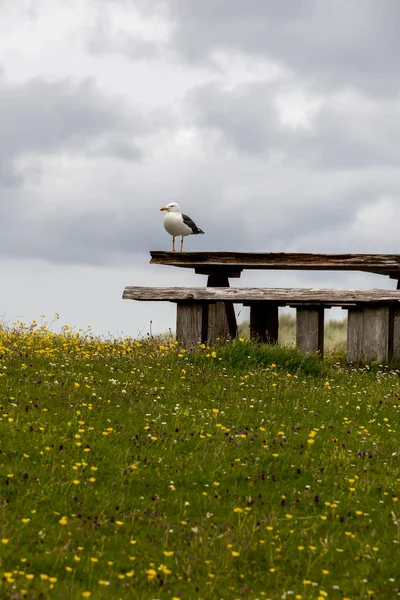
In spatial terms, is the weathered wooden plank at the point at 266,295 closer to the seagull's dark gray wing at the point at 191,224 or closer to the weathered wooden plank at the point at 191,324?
the weathered wooden plank at the point at 191,324

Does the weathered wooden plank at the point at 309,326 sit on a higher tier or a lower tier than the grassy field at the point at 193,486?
higher

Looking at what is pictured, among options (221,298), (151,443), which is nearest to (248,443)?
(151,443)

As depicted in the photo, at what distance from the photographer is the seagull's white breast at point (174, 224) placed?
58.0 ft

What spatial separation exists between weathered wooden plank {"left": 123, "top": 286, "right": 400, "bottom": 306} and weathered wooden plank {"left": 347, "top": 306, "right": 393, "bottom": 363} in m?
0.55

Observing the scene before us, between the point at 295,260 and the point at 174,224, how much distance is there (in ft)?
10.0

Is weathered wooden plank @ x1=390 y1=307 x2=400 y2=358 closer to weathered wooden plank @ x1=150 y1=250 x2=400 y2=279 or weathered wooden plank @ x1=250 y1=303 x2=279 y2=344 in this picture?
weathered wooden plank @ x1=150 y1=250 x2=400 y2=279

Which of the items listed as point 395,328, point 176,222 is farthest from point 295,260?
point 395,328

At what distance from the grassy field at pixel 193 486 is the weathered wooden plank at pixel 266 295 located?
3.79 meters

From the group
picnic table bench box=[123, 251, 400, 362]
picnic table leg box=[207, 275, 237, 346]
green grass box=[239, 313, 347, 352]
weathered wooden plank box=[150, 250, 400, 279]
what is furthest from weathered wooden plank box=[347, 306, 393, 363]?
green grass box=[239, 313, 347, 352]

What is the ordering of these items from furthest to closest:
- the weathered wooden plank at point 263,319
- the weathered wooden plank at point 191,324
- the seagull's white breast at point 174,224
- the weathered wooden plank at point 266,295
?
the weathered wooden plank at point 263,319 → the seagull's white breast at point 174,224 → the weathered wooden plank at point 191,324 → the weathered wooden plank at point 266,295

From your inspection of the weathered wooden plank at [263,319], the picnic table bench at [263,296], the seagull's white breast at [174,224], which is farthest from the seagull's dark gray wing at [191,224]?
the weathered wooden plank at [263,319]

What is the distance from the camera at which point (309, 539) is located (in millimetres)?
7012

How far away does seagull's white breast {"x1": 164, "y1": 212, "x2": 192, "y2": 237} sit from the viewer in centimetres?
1767

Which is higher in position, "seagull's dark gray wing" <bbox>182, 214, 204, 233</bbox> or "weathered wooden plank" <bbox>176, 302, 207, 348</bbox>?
"seagull's dark gray wing" <bbox>182, 214, 204, 233</bbox>
